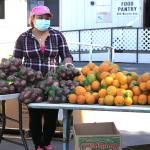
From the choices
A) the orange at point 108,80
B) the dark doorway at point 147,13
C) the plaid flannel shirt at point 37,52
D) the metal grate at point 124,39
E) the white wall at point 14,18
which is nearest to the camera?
the orange at point 108,80

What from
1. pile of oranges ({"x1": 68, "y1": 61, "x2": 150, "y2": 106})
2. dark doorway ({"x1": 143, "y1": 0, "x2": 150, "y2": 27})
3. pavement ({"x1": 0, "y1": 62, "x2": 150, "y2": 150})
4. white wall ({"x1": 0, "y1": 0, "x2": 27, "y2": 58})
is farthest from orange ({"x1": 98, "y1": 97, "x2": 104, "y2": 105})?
white wall ({"x1": 0, "y1": 0, "x2": 27, "y2": 58})

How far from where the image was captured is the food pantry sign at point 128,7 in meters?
17.7

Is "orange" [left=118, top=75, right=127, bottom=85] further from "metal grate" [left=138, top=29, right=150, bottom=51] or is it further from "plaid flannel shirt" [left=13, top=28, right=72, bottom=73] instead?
"metal grate" [left=138, top=29, right=150, bottom=51]

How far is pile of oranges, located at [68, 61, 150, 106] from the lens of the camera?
4605 millimetres

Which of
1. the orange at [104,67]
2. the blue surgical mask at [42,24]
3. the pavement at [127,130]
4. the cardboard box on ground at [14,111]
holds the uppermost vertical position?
the blue surgical mask at [42,24]

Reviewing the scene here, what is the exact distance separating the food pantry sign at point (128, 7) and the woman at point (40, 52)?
12.2m

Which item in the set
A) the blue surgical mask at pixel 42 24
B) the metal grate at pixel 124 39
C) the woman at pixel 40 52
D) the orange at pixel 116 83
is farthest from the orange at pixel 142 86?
the metal grate at pixel 124 39

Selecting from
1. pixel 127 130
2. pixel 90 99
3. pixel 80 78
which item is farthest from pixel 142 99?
pixel 127 130

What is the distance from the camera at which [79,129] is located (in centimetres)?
507

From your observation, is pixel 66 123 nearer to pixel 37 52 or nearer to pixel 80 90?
pixel 80 90

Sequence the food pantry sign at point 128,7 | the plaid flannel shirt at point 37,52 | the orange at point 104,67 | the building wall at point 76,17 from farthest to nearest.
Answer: the building wall at point 76,17, the food pantry sign at point 128,7, the plaid flannel shirt at point 37,52, the orange at point 104,67

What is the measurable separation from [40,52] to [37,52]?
3cm

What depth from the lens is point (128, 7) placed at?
1767 cm

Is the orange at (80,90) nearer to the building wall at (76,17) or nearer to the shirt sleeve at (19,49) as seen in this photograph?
the shirt sleeve at (19,49)
